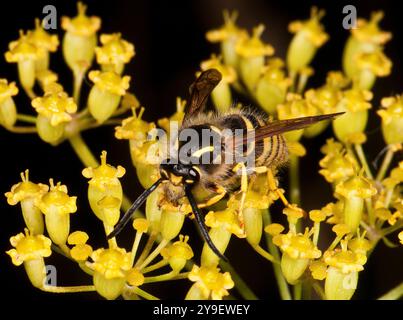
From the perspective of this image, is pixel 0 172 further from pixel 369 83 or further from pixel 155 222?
pixel 369 83

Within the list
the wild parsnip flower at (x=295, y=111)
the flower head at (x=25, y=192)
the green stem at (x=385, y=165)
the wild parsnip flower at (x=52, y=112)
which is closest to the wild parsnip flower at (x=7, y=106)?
the wild parsnip flower at (x=52, y=112)

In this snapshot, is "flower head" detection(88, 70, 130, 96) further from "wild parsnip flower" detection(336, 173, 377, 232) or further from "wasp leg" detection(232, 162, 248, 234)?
"wild parsnip flower" detection(336, 173, 377, 232)

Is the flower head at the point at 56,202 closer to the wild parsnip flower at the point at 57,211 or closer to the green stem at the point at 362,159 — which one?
the wild parsnip flower at the point at 57,211

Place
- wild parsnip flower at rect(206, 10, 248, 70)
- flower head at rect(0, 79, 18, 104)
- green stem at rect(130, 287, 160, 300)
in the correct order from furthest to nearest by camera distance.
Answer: wild parsnip flower at rect(206, 10, 248, 70), flower head at rect(0, 79, 18, 104), green stem at rect(130, 287, 160, 300)

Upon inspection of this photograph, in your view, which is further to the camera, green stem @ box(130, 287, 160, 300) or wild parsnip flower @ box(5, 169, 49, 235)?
wild parsnip flower @ box(5, 169, 49, 235)

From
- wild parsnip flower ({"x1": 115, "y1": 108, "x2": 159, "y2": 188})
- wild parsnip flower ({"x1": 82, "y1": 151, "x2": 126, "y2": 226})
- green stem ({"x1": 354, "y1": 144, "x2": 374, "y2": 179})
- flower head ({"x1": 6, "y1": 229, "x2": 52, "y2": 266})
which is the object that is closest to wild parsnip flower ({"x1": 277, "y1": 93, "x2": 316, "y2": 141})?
green stem ({"x1": 354, "y1": 144, "x2": 374, "y2": 179})

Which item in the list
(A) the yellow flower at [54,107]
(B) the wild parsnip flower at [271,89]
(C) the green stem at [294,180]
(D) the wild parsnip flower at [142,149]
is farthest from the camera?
(B) the wild parsnip flower at [271,89]

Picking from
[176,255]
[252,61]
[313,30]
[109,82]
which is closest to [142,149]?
[109,82]
